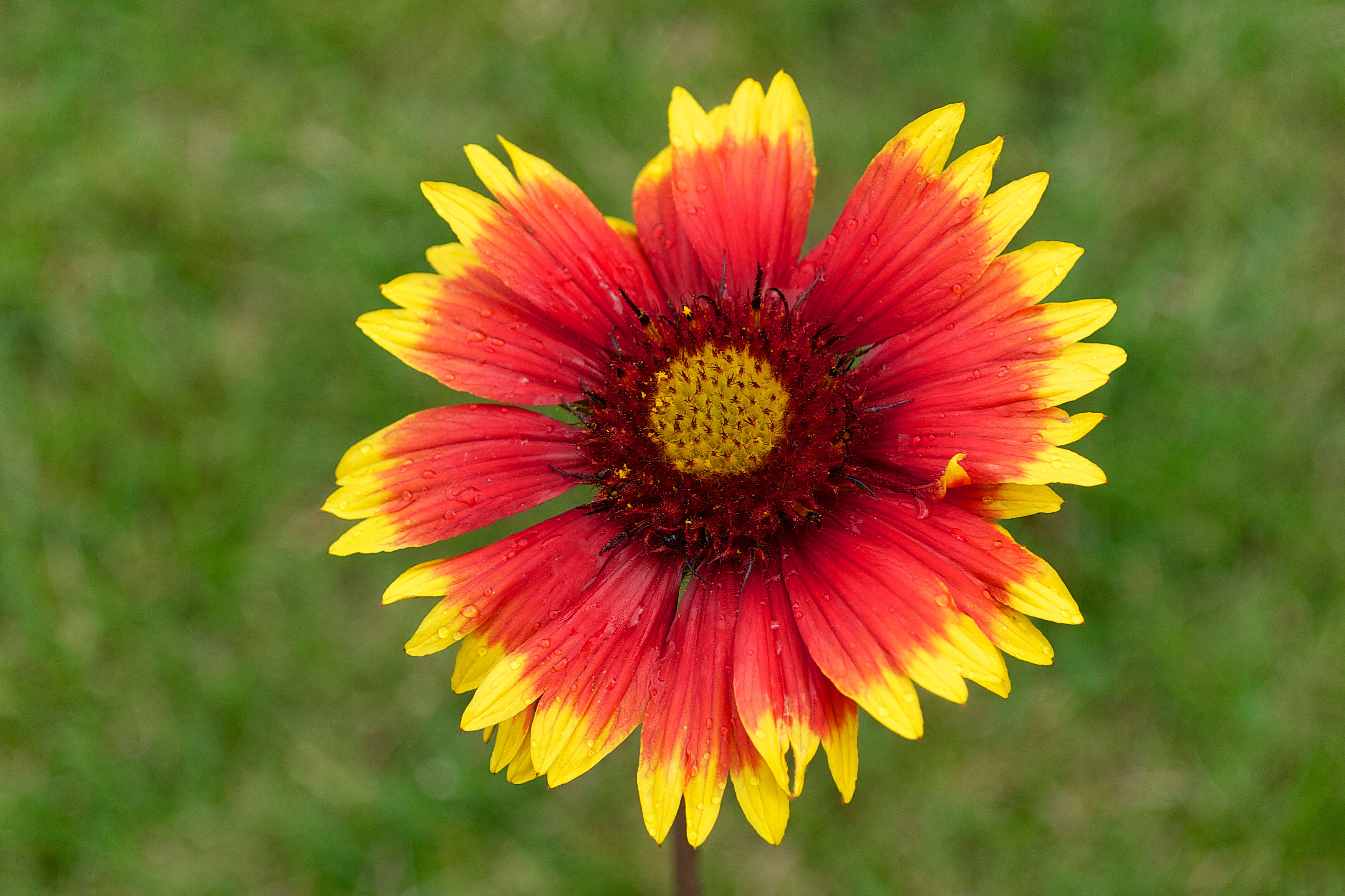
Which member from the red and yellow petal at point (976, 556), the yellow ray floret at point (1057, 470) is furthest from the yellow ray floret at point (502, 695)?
the yellow ray floret at point (1057, 470)

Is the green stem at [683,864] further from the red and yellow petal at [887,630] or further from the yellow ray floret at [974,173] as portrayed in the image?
the yellow ray floret at [974,173]

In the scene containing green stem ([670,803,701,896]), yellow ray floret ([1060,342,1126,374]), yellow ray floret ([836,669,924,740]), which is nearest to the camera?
yellow ray floret ([836,669,924,740])

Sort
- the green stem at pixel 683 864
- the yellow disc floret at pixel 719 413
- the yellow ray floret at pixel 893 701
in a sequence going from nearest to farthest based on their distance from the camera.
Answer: the yellow ray floret at pixel 893 701 → the yellow disc floret at pixel 719 413 → the green stem at pixel 683 864

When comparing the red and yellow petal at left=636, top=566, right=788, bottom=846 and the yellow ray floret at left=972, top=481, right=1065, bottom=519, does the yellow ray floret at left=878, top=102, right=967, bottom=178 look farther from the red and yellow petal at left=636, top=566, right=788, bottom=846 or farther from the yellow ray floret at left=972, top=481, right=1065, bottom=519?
the red and yellow petal at left=636, top=566, right=788, bottom=846

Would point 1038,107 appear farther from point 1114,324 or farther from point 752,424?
point 752,424

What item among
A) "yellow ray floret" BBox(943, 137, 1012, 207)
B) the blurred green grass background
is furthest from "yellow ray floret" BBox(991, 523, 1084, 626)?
the blurred green grass background

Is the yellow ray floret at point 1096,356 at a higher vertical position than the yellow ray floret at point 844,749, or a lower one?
higher
